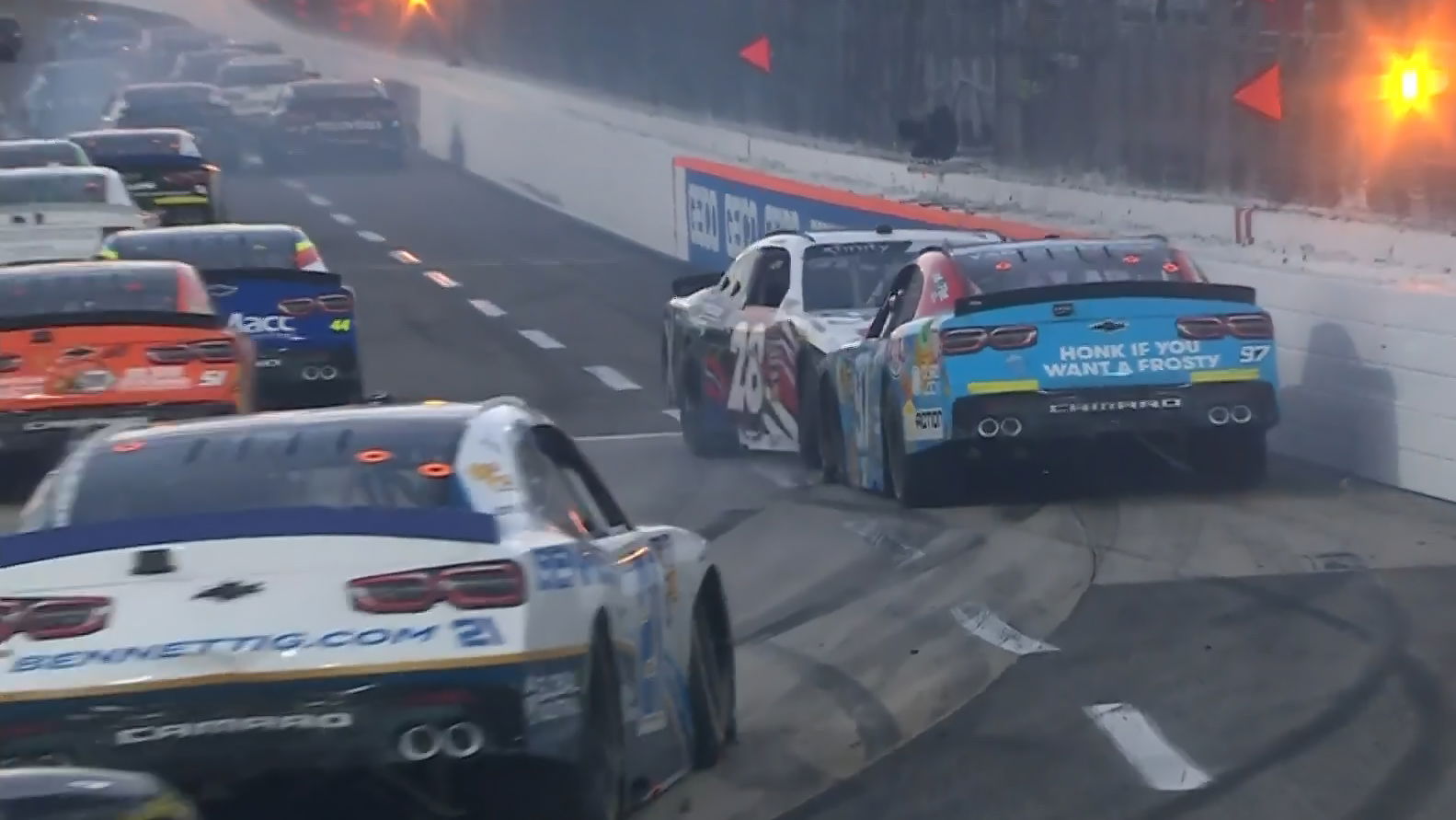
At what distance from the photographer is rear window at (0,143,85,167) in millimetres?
28672

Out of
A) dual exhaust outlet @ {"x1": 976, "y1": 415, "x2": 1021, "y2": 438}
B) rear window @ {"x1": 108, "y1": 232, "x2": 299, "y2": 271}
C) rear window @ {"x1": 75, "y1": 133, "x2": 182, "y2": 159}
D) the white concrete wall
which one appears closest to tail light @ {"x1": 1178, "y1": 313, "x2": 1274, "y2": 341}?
dual exhaust outlet @ {"x1": 976, "y1": 415, "x2": 1021, "y2": 438}

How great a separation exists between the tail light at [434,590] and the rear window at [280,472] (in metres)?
0.31

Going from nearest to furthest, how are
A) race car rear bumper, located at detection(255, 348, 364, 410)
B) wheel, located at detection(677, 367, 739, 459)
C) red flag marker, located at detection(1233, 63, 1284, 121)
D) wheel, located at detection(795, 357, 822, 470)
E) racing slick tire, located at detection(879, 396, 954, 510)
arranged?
1. racing slick tire, located at detection(879, 396, 954, 510)
2. wheel, located at detection(795, 357, 822, 470)
3. wheel, located at detection(677, 367, 739, 459)
4. race car rear bumper, located at detection(255, 348, 364, 410)
5. red flag marker, located at detection(1233, 63, 1284, 121)

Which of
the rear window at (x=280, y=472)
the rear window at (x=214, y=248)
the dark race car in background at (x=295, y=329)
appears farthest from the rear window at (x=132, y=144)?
the rear window at (x=280, y=472)

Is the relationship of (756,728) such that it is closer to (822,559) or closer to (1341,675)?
(1341,675)

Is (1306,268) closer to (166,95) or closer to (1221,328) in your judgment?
(1221,328)

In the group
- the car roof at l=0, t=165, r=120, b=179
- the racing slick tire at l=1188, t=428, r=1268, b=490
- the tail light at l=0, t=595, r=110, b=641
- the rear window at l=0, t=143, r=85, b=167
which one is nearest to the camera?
the tail light at l=0, t=595, r=110, b=641

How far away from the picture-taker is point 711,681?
842 centimetres

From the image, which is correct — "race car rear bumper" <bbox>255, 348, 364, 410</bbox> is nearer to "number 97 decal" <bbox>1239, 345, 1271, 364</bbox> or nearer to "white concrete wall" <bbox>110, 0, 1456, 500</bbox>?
"white concrete wall" <bbox>110, 0, 1456, 500</bbox>

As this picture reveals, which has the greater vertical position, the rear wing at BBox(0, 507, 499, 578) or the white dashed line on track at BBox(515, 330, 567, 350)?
the rear wing at BBox(0, 507, 499, 578)

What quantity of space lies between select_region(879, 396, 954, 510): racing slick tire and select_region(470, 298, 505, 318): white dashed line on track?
13707 millimetres

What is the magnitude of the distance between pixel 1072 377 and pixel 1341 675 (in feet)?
13.6

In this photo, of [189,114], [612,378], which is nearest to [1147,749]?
[612,378]

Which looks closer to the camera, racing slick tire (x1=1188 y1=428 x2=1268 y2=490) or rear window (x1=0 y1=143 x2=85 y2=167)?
racing slick tire (x1=1188 y1=428 x2=1268 y2=490)
